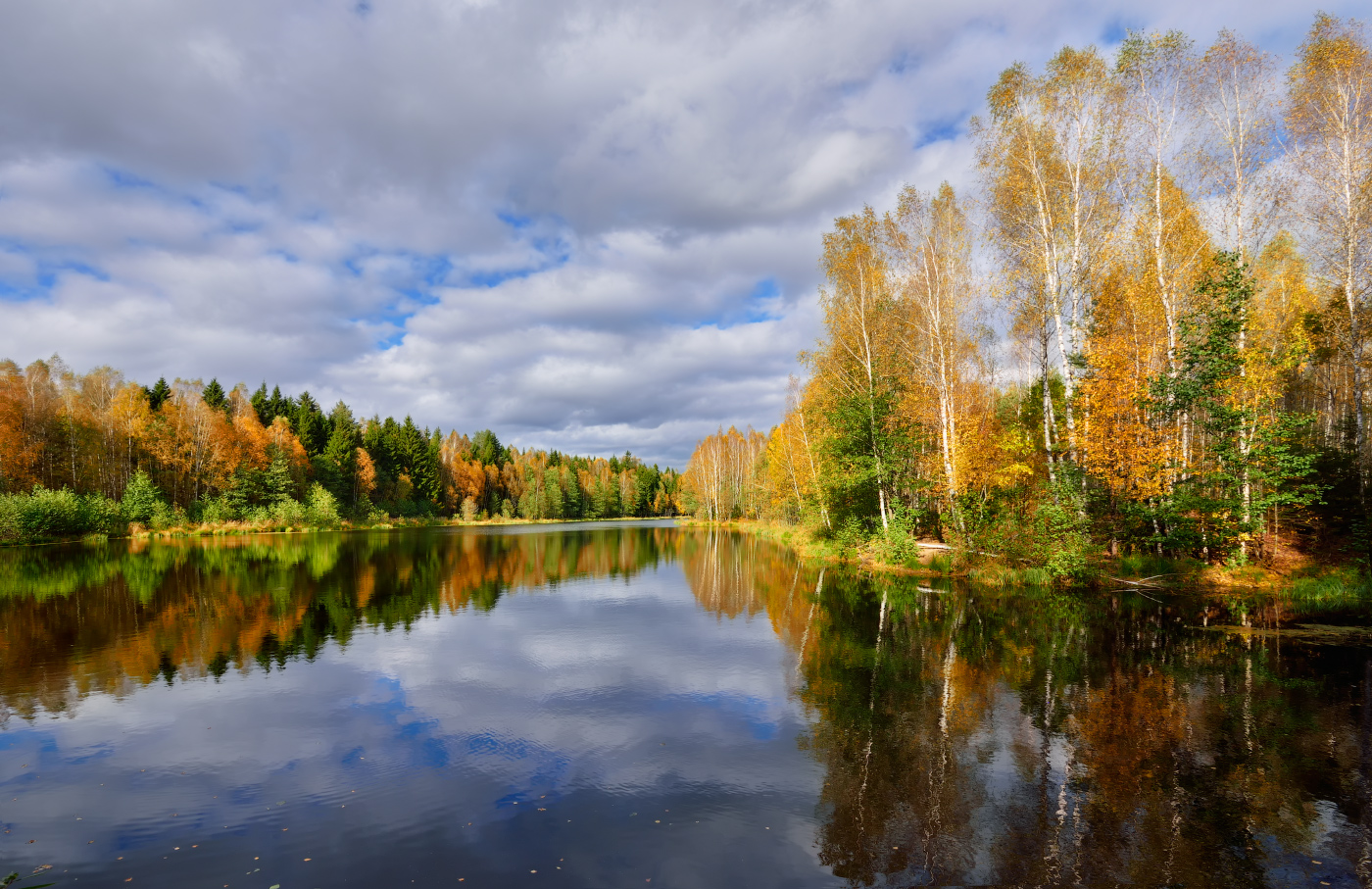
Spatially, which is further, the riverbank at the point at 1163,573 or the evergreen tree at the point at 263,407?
the evergreen tree at the point at 263,407

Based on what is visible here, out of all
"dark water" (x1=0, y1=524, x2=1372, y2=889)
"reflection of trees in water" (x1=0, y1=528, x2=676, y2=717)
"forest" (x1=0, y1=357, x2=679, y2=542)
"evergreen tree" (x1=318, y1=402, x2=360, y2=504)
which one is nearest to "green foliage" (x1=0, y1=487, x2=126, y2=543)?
"forest" (x1=0, y1=357, x2=679, y2=542)

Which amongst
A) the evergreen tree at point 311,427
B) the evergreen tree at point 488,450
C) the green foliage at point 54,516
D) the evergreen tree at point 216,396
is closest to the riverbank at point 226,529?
the green foliage at point 54,516

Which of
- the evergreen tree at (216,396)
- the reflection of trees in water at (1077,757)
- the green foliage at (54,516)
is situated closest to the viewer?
the reflection of trees in water at (1077,757)

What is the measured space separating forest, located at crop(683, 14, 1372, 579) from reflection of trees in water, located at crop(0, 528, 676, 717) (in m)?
17.2

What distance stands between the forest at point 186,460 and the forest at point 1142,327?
185 ft

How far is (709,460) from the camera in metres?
93.0

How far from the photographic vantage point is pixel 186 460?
58562mm

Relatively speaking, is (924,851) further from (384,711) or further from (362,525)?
(362,525)

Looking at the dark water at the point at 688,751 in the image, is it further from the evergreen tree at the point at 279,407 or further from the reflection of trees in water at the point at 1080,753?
the evergreen tree at the point at 279,407

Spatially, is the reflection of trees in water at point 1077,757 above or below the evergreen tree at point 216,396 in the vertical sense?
below

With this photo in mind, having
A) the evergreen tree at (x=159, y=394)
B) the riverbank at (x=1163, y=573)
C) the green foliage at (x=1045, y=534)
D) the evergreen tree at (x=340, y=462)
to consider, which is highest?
the evergreen tree at (x=159, y=394)

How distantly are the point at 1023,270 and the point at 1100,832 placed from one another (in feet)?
71.5

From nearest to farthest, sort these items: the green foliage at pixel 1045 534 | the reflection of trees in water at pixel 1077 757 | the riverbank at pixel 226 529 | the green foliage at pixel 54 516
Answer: the reflection of trees in water at pixel 1077 757 < the green foliage at pixel 1045 534 < the green foliage at pixel 54 516 < the riverbank at pixel 226 529

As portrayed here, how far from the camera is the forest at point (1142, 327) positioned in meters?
18.7
